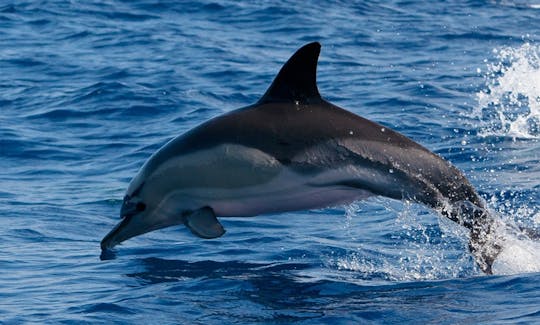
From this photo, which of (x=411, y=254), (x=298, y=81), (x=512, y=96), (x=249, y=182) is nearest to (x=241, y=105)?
(x=512, y=96)

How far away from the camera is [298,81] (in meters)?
8.05

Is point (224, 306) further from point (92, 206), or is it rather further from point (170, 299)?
point (92, 206)

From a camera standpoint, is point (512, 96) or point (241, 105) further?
point (241, 105)

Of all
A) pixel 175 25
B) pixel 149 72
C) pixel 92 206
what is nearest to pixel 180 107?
pixel 149 72

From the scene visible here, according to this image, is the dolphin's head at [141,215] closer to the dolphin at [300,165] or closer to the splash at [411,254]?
the dolphin at [300,165]

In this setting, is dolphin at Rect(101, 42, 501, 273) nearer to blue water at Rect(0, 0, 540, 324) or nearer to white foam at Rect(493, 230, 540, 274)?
white foam at Rect(493, 230, 540, 274)

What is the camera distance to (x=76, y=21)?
22812 millimetres

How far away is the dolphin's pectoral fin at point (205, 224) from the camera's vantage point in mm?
7930

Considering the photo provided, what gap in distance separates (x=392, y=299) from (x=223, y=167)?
4.77 ft

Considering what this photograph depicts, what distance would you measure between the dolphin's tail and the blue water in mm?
142

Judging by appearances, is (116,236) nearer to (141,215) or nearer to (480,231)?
(141,215)

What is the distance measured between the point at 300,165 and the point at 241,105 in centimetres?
835

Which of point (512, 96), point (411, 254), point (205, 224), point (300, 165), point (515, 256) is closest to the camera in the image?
point (300, 165)

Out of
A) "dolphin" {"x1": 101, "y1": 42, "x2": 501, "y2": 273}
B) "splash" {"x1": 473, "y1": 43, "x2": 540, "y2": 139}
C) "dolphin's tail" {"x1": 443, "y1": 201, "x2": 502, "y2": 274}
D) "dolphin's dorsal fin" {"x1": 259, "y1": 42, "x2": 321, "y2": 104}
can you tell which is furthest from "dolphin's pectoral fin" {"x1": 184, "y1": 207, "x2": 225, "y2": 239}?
"splash" {"x1": 473, "y1": 43, "x2": 540, "y2": 139}
